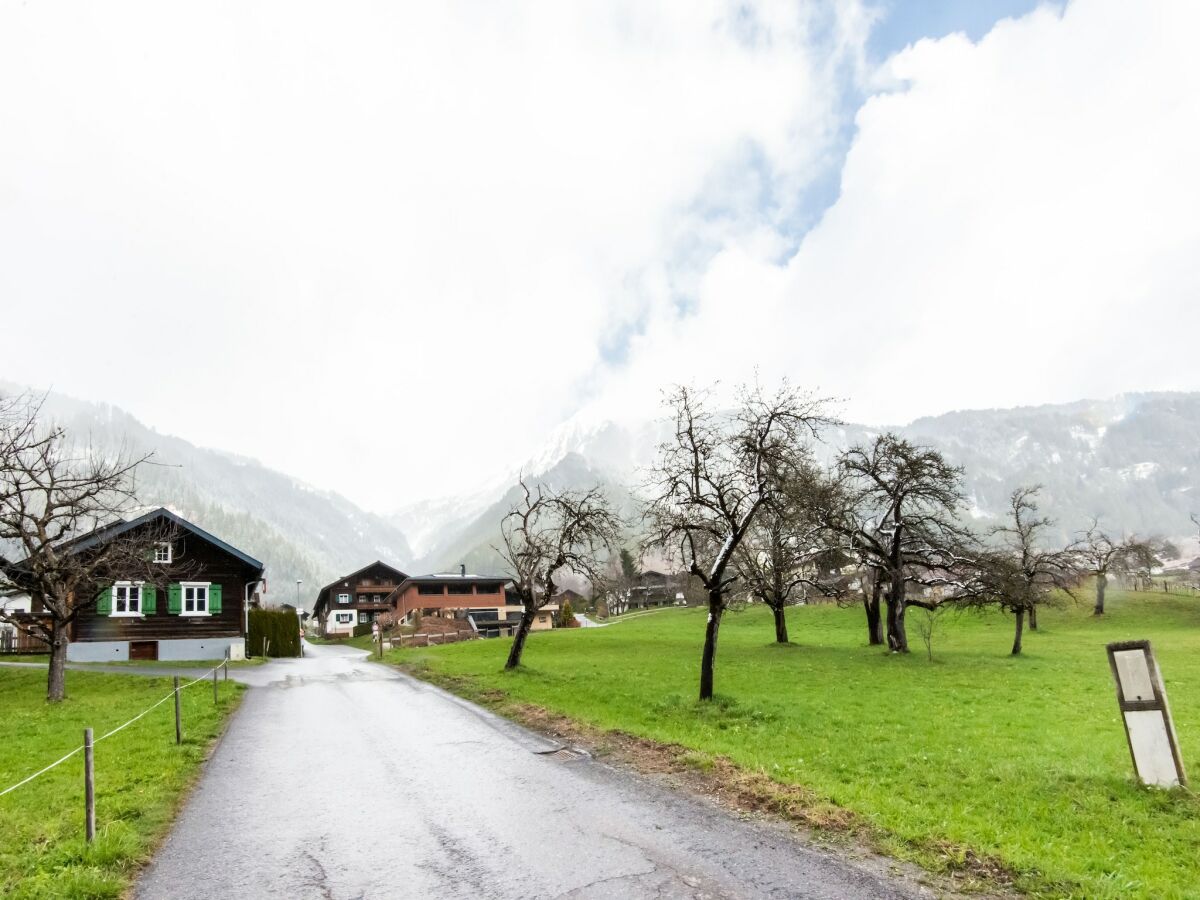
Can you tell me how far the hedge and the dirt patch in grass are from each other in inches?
2059

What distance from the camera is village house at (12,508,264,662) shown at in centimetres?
4484

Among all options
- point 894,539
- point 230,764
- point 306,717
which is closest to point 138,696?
point 306,717

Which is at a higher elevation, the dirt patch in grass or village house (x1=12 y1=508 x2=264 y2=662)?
village house (x1=12 y1=508 x2=264 y2=662)

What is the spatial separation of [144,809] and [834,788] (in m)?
11.2

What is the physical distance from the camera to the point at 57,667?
83.8 feet

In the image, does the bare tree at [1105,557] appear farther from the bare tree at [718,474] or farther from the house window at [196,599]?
the house window at [196,599]

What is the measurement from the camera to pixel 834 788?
1076cm

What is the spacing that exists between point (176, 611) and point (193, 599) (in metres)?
1.29

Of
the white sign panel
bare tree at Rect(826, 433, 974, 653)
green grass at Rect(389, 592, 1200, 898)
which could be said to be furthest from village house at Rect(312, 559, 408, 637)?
the white sign panel

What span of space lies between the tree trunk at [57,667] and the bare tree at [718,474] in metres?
23.5

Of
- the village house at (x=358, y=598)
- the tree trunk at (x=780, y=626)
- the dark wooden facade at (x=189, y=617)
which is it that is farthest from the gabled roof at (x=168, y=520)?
the village house at (x=358, y=598)

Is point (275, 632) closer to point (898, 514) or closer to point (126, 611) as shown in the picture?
point (126, 611)

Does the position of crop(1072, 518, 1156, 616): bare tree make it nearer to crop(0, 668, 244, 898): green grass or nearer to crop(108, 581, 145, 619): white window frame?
crop(0, 668, 244, 898): green grass

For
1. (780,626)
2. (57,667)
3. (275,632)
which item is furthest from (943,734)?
(275,632)
